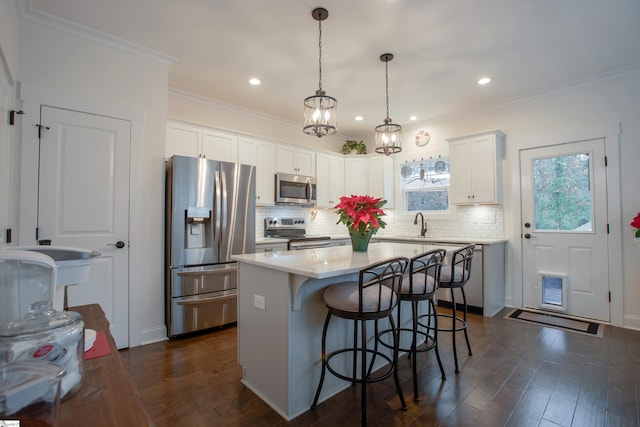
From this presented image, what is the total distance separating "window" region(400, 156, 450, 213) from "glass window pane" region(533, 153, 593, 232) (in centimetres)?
120

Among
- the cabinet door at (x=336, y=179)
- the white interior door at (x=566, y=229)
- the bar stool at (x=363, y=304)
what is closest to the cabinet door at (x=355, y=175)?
the cabinet door at (x=336, y=179)

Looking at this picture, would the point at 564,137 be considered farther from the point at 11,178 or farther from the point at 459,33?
the point at 11,178

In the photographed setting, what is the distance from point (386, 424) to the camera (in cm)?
174

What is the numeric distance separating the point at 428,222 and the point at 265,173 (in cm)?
273

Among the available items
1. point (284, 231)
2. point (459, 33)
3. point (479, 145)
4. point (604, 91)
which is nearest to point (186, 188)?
point (284, 231)

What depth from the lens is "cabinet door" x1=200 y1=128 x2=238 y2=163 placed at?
381cm

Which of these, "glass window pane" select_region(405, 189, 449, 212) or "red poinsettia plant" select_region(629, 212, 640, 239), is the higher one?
"glass window pane" select_region(405, 189, 449, 212)

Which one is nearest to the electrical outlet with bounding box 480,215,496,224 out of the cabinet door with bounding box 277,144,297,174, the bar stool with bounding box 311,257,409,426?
the cabinet door with bounding box 277,144,297,174

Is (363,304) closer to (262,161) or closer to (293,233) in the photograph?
(262,161)

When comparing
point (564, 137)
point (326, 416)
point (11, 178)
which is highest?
point (564, 137)

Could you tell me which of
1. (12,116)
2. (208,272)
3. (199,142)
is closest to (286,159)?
(199,142)

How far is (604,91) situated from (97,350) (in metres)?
5.05

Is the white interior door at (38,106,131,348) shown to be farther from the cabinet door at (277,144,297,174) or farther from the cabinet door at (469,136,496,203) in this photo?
the cabinet door at (469,136,496,203)

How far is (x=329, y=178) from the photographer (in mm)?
5215
